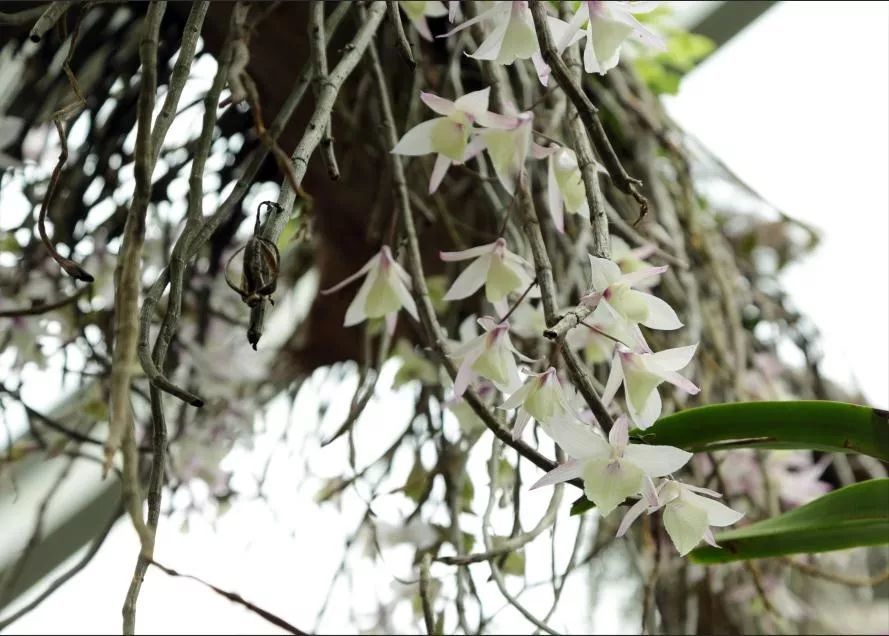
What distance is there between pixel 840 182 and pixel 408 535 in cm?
105

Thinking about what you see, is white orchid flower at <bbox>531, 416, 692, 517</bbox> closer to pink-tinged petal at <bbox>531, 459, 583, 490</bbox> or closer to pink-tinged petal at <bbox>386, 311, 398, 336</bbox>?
pink-tinged petal at <bbox>531, 459, 583, 490</bbox>

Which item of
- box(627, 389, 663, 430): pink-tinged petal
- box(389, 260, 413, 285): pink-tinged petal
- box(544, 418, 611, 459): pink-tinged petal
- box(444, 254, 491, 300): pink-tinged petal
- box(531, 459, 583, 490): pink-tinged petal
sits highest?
box(389, 260, 413, 285): pink-tinged petal

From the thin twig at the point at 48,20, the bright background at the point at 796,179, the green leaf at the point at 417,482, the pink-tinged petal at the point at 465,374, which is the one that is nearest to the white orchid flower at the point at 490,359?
the pink-tinged petal at the point at 465,374

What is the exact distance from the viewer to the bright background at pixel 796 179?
4.52ft

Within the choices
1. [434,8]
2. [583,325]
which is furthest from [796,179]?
[583,325]

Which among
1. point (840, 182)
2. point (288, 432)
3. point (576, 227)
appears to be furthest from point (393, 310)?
point (840, 182)

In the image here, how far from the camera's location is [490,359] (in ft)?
1.27

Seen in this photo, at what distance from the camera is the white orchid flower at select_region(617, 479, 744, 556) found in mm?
349

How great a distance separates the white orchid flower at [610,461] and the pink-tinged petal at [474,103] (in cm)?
16

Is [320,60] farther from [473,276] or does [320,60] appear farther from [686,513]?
[686,513]

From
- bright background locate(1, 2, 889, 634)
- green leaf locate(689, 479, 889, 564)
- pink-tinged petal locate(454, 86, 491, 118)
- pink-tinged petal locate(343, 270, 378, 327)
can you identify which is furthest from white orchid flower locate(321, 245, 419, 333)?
bright background locate(1, 2, 889, 634)

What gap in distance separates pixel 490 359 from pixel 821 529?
212 millimetres

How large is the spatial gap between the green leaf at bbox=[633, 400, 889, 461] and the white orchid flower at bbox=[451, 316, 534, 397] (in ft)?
0.24

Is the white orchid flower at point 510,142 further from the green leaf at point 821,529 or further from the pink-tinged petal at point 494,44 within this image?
the green leaf at point 821,529
